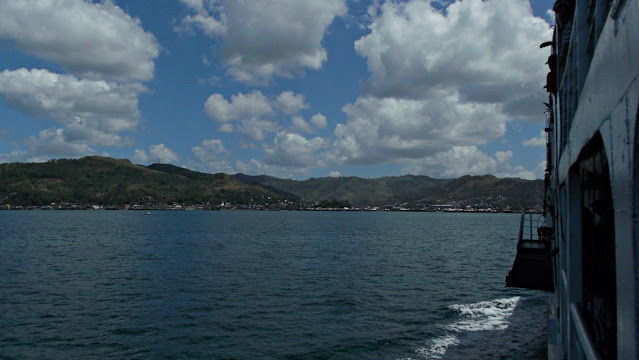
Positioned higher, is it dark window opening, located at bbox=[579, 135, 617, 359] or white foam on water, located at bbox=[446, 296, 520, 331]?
dark window opening, located at bbox=[579, 135, 617, 359]

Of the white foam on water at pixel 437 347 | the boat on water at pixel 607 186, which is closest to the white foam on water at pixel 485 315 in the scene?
the white foam on water at pixel 437 347

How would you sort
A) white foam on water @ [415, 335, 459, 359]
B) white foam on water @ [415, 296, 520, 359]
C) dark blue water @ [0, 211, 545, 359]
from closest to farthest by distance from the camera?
→ white foam on water @ [415, 335, 459, 359] → dark blue water @ [0, 211, 545, 359] → white foam on water @ [415, 296, 520, 359]

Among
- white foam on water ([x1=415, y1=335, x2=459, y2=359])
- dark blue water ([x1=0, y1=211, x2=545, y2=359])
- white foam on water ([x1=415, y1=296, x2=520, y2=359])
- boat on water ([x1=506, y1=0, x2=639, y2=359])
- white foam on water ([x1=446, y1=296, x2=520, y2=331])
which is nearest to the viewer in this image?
boat on water ([x1=506, y1=0, x2=639, y2=359])

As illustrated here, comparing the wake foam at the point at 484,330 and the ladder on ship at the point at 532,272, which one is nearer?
the wake foam at the point at 484,330

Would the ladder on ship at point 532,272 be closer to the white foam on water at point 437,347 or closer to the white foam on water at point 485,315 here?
the white foam on water at point 437,347

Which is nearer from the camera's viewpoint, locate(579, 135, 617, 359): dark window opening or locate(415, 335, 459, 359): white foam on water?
locate(579, 135, 617, 359): dark window opening

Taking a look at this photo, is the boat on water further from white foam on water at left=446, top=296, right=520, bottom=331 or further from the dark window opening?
white foam on water at left=446, top=296, right=520, bottom=331

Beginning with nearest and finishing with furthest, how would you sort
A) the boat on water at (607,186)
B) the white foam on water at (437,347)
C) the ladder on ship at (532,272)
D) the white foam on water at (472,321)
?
the boat on water at (607,186) < the white foam on water at (437,347) < the white foam on water at (472,321) < the ladder on ship at (532,272)

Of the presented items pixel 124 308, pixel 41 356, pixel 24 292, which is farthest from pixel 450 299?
pixel 24 292

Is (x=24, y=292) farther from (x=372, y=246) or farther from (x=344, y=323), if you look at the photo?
(x=372, y=246)

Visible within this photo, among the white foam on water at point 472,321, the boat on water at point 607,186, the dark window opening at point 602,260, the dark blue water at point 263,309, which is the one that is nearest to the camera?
the boat on water at point 607,186

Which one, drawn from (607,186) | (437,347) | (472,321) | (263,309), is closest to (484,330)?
(472,321)

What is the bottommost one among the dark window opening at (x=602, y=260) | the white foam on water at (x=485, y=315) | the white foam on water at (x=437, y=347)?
the white foam on water at (x=437, y=347)

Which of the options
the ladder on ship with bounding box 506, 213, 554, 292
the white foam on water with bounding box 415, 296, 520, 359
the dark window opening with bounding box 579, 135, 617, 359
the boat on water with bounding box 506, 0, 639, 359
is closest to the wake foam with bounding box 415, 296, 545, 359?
the white foam on water with bounding box 415, 296, 520, 359
